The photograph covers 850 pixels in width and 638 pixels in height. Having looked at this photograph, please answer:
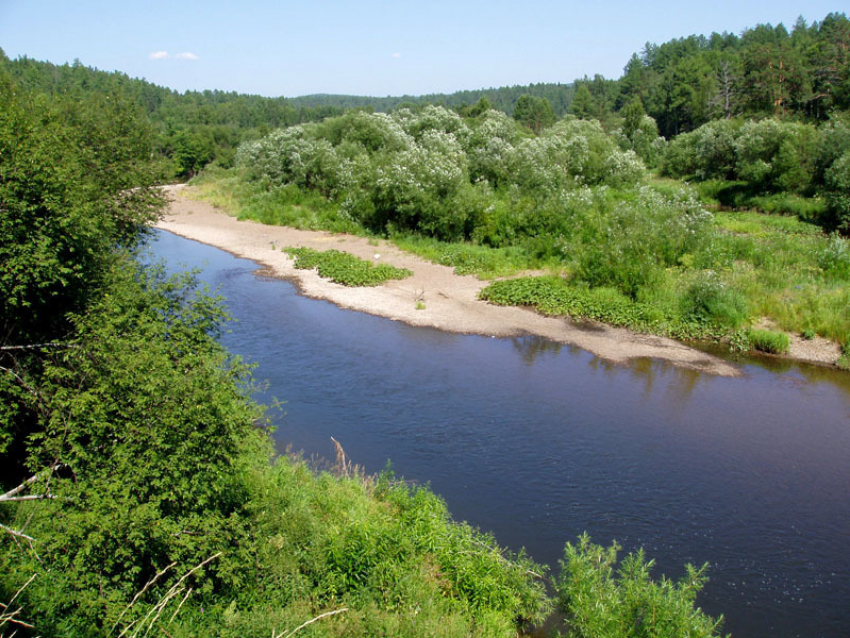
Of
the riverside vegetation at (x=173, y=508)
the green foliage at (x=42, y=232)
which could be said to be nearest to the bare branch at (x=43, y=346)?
the riverside vegetation at (x=173, y=508)

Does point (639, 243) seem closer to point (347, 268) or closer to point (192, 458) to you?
point (347, 268)

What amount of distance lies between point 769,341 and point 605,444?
331 inches

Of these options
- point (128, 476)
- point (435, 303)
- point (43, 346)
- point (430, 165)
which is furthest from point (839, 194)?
point (128, 476)

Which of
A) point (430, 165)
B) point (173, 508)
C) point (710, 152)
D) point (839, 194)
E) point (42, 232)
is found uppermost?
point (710, 152)

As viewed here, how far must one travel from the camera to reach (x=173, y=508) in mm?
7383

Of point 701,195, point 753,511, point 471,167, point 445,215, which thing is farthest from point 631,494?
point 701,195

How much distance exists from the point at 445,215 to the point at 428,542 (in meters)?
22.1

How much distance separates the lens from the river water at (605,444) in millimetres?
9961

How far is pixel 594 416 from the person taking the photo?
14.7 meters

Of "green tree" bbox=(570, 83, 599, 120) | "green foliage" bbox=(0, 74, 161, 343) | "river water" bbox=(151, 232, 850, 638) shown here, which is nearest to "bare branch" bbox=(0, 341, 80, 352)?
"green foliage" bbox=(0, 74, 161, 343)

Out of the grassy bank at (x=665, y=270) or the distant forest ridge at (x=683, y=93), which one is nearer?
the grassy bank at (x=665, y=270)

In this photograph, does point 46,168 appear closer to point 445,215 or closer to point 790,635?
point 790,635

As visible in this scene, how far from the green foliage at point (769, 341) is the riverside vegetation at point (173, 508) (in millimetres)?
11776

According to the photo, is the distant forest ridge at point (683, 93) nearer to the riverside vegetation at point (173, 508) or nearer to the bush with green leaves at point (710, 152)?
the bush with green leaves at point (710, 152)
